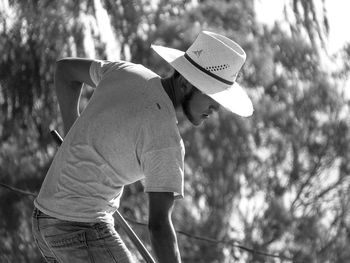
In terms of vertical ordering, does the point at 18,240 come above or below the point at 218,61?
below

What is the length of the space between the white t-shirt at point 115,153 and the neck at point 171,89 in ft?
0.11

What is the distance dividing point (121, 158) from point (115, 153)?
2cm

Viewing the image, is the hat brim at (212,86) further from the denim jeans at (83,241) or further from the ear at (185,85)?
the denim jeans at (83,241)

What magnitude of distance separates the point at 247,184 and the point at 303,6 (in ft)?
24.9

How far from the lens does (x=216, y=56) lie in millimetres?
3664

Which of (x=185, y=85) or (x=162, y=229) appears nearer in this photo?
(x=162, y=229)

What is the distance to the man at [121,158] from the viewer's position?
3340 mm

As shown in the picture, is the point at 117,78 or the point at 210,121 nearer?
the point at 117,78

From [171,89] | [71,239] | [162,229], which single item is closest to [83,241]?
[71,239]

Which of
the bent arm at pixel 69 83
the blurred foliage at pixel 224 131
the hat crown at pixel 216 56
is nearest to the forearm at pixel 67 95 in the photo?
the bent arm at pixel 69 83

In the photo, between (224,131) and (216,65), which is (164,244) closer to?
(216,65)

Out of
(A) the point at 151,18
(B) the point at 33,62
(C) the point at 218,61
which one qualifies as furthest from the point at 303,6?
(C) the point at 218,61

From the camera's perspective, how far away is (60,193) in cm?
347

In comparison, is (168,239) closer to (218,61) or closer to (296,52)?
(218,61)
